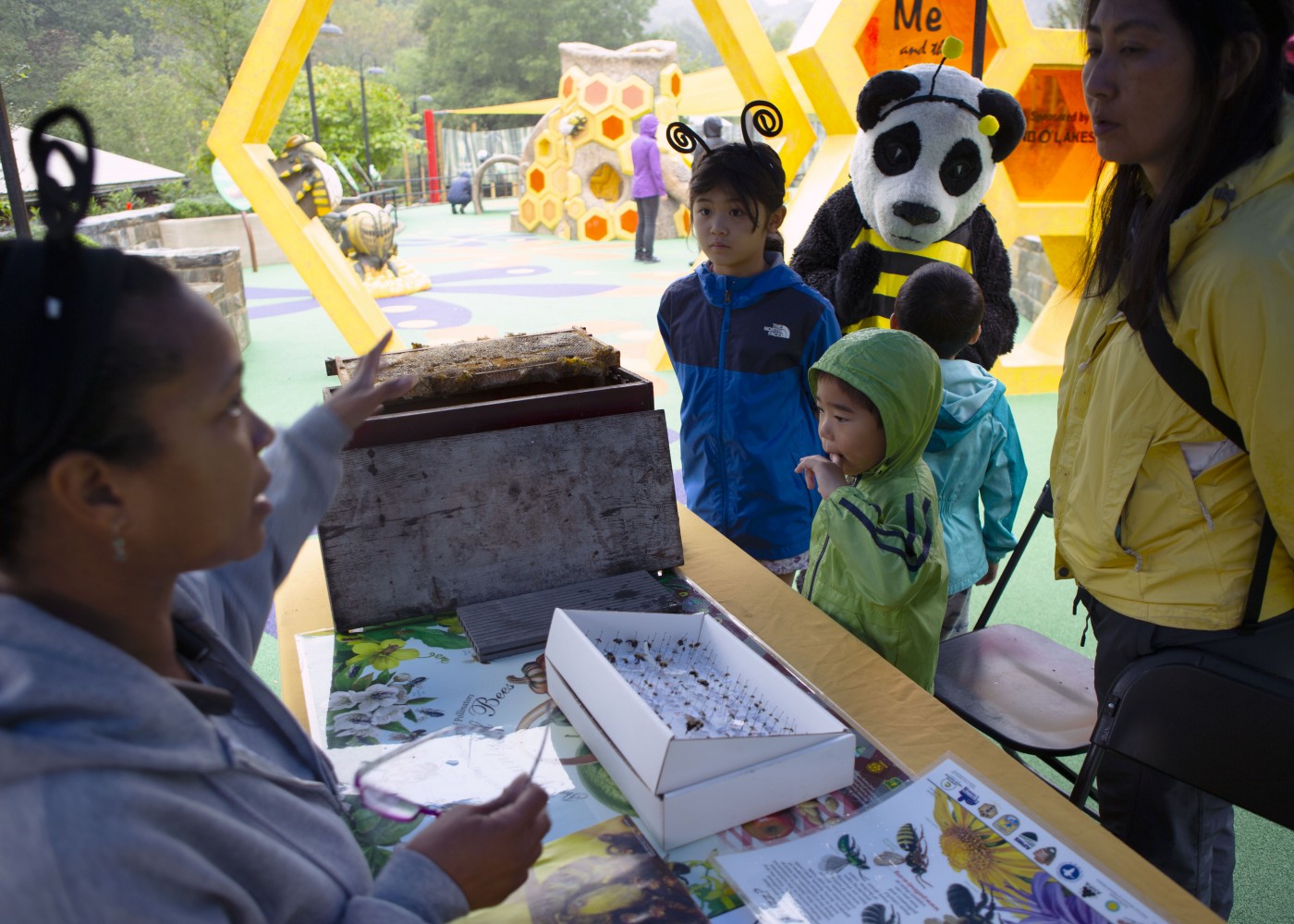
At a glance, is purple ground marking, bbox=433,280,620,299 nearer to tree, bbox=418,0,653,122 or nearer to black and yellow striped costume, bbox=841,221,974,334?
black and yellow striped costume, bbox=841,221,974,334

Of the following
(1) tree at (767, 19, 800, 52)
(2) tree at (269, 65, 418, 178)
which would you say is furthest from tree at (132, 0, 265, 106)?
(1) tree at (767, 19, 800, 52)

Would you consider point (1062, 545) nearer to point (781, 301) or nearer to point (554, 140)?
point (781, 301)

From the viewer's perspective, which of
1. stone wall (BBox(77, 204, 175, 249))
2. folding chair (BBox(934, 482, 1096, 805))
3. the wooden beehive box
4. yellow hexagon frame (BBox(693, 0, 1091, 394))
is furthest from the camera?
stone wall (BBox(77, 204, 175, 249))

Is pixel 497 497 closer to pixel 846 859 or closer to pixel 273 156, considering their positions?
pixel 846 859

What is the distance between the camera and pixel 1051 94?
17.7 feet

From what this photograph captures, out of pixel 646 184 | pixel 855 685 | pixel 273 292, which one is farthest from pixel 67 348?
pixel 646 184

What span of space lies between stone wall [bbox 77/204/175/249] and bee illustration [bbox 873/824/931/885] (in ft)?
28.0

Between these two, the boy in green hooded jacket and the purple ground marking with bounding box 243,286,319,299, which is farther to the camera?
the purple ground marking with bounding box 243,286,319,299

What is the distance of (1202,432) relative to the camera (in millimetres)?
1390

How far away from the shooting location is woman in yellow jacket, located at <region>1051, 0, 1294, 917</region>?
51.2 inches

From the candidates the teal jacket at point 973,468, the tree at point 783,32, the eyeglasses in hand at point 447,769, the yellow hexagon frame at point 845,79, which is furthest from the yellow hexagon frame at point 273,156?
the tree at point 783,32

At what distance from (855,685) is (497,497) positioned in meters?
0.73

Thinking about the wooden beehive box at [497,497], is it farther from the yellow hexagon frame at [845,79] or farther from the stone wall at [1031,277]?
the stone wall at [1031,277]

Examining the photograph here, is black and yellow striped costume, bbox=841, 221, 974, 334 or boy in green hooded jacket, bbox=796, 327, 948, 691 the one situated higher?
black and yellow striped costume, bbox=841, 221, 974, 334
